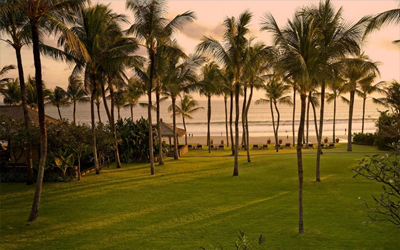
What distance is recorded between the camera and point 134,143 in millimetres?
22672

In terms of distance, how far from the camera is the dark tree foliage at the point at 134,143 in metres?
22.9

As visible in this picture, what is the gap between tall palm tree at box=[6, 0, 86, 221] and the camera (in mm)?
9634

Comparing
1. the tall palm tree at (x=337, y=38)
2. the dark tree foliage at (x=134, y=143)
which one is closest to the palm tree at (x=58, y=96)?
the dark tree foliage at (x=134, y=143)

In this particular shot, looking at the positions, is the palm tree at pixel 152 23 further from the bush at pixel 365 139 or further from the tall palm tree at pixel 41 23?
the bush at pixel 365 139

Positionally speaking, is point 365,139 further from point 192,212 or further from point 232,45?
point 192,212

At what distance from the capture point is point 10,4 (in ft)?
29.0

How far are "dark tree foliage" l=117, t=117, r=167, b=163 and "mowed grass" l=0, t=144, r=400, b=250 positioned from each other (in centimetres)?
530

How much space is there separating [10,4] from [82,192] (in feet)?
28.7

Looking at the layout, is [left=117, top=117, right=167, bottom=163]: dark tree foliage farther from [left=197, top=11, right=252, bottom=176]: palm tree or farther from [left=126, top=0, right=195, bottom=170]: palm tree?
[left=197, top=11, right=252, bottom=176]: palm tree

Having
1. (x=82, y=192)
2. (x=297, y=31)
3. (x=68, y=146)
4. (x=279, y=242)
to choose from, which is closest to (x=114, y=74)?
(x=68, y=146)

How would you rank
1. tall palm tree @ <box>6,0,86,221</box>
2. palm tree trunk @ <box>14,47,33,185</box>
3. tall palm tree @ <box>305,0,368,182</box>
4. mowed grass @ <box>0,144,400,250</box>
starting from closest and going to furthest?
1. mowed grass @ <box>0,144,400,250</box>
2. tall palm tree @ <box>6,0,86,221</box>
3. tall palm tree @ <box>305,0,368,182</box>
4. palm tree trunk @ <box>14,47,33,185</box>

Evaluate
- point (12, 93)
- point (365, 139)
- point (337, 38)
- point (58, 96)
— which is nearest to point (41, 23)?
point (337, 38)

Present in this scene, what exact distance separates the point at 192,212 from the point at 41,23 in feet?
30.9

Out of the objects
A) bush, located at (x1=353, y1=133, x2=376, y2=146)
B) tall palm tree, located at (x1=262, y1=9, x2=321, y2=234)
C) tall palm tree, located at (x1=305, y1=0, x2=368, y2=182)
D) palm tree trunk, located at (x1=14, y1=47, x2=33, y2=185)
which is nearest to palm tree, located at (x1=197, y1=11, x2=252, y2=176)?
tall palm tree, located at (x1=305, y1=0, x2=368, y2=182)
